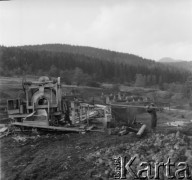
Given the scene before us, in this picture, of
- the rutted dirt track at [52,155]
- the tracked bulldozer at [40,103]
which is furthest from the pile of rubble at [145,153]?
the tracked bulldozer at [40,103]

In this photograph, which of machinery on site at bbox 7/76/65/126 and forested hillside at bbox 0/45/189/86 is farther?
forested hillside at bbox 0/45/189/86

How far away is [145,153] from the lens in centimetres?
604

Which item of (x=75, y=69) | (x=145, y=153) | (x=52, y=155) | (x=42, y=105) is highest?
(x=75, y=69)

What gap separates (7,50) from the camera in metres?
46.4

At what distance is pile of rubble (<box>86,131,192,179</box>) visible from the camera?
5.50 m

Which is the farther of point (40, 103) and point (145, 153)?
point (40, 103)

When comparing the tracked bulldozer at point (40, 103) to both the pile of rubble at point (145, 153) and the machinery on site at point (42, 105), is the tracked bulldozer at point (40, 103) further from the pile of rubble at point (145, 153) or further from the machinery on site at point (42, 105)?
the pile of rubble at point (145, 153)

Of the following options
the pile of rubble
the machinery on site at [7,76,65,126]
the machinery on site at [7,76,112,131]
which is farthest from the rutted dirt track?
the machinery on site at [7,76,65,126]

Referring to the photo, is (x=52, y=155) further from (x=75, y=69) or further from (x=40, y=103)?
(x=75, y=69)

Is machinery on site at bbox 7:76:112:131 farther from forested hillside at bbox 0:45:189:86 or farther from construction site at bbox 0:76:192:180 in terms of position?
forested hillside at bbox 0:45:189:86

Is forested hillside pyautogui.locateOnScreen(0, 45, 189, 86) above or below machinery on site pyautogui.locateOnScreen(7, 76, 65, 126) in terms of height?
above

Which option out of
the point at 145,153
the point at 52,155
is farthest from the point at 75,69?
the point at 145,153

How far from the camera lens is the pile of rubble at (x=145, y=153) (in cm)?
550

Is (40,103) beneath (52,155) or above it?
above
